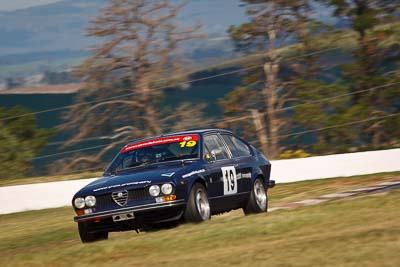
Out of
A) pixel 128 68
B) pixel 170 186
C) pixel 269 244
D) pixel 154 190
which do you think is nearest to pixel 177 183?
pixel 170 186

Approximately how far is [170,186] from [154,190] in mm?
217

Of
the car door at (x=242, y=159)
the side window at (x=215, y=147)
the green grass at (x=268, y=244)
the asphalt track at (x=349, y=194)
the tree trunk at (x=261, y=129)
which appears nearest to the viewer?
the green grass at (x=268, y=244)

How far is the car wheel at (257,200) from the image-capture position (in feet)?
51.9

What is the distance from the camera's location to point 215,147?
609 inches

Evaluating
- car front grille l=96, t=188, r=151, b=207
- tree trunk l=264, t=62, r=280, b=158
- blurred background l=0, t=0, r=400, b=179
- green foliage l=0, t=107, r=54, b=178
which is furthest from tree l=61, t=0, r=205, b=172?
car front grille l=96, t=188, r=151, b=207

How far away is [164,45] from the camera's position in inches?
1686

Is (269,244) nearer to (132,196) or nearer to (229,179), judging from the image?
(132,196)

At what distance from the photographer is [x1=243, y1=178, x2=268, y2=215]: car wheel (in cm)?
1580

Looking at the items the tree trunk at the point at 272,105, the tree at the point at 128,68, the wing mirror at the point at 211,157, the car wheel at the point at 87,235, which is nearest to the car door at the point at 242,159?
the wing mirror at the point at 211,157

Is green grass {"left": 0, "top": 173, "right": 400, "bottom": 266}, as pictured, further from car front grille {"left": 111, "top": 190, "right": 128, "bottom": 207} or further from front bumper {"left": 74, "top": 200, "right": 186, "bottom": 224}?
car front grille {"left": 111, "top": 190, "right": 128, "bottom": 207}

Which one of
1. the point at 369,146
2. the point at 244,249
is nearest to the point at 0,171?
the point at 369,146

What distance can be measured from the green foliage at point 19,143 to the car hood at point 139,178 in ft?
83.3

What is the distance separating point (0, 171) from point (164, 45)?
8353 mm

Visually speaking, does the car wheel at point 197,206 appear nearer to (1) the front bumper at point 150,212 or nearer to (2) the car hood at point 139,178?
(1) the front bumper at point 150,212
